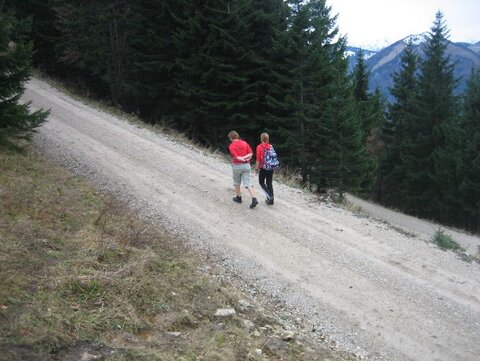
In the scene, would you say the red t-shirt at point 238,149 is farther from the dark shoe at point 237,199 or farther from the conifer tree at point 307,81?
the conifer tree at point 307,81

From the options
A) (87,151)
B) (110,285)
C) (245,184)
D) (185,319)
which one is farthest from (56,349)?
(87,151)

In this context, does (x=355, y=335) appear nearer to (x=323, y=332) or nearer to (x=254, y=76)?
(x=323, y=332)

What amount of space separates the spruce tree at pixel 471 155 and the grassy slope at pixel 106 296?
109ft

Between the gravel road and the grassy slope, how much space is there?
95cm

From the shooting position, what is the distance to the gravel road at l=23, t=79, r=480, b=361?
20.9 feet

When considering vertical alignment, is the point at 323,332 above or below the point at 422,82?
below

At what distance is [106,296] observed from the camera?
5.16 metres

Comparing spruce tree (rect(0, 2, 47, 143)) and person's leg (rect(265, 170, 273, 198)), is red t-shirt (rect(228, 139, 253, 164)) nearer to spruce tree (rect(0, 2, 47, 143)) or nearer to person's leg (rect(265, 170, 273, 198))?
person's leg (rect(265, 170, 273, 198))

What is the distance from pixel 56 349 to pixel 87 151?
1073 centimetres

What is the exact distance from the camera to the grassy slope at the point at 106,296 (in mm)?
4316

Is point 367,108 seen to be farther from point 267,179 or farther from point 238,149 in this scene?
point 238,149

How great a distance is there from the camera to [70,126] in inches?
666

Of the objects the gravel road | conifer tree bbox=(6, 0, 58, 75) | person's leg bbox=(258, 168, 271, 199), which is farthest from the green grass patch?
conifer tree bbox=(6, 0, 58, 75)

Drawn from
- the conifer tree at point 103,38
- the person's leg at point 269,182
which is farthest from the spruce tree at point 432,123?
the person's leg at point 269,182
